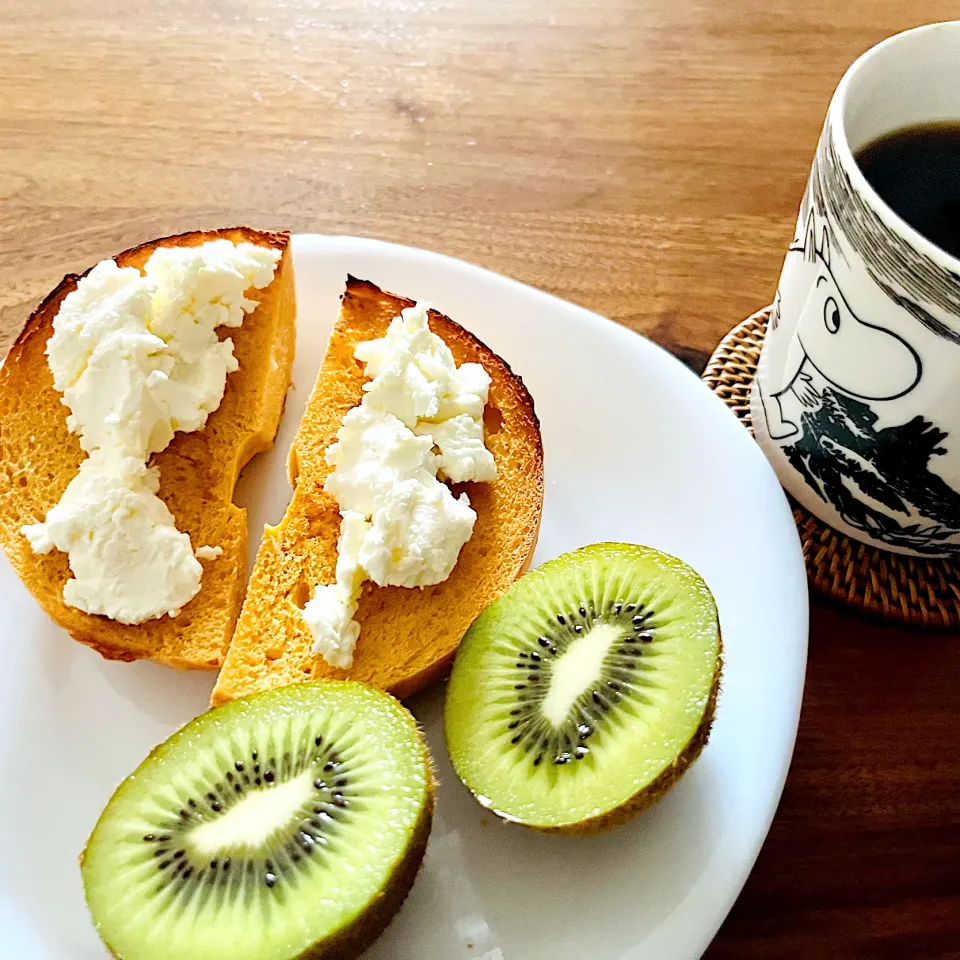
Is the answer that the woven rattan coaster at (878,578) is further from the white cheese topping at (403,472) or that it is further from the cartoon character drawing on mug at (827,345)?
the white cheese topping at (403,472)

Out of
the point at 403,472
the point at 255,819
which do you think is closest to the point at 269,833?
the point at 255,819

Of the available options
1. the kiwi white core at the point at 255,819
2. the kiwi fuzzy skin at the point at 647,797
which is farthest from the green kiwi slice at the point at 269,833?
the kiwi fuzzy skin at the point at 647,797

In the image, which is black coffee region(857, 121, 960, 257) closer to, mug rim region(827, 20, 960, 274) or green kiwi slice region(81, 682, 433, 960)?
Answer: mug rim region(827, 20, 960, 274)

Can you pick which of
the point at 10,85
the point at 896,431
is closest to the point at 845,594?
the point at 896,431

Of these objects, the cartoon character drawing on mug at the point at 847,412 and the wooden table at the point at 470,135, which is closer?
the cartoon character drawing on mug at the point at 847,412

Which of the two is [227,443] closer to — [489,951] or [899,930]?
[489,951]
